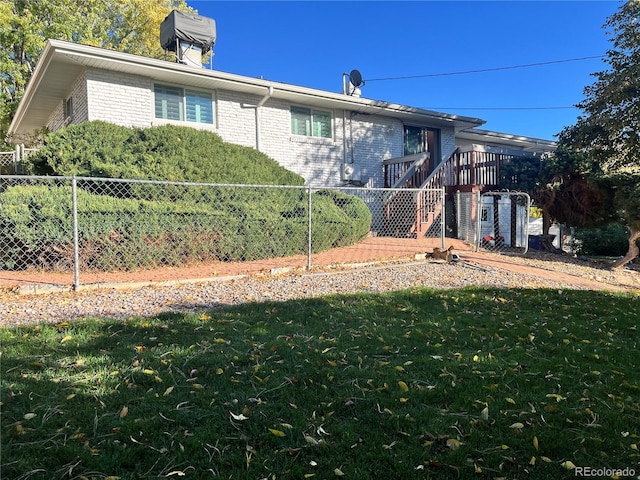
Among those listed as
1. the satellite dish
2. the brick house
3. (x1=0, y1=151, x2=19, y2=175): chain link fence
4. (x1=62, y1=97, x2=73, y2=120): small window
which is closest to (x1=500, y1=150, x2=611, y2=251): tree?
the brick house

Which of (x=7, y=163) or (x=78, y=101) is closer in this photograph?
(x=78, y=101)

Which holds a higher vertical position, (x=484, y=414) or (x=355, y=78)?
(x=355, y=78)

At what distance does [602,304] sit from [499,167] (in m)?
8.50

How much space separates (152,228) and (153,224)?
0.07 m

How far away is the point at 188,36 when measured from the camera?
39.1ft

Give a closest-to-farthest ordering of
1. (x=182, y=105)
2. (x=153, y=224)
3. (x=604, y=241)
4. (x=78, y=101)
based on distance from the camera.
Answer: (x=153, y=224) < (x=78, y=101) < (x=182, y=105) < (x=604, y=241)

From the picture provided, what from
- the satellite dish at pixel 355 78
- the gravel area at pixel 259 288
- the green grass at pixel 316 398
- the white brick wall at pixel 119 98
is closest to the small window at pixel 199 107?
the white brick wall at pixel 119 98

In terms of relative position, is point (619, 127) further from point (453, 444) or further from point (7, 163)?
point (7, 163)

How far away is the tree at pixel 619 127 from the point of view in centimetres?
1027

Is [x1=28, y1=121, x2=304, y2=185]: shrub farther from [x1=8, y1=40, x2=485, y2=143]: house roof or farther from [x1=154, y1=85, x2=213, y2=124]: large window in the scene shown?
[x1=154, y1=85, x2=213, y2=124]: large window

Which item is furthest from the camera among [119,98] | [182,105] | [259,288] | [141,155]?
[182,105]

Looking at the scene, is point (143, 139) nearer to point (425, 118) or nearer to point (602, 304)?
point (602, 304)

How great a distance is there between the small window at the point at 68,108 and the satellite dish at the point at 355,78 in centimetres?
858

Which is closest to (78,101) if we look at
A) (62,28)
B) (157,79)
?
(157,79)
